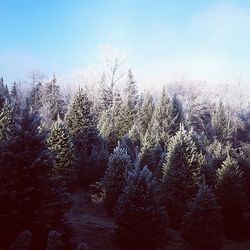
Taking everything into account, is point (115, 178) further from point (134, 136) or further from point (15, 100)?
point (15, 100)

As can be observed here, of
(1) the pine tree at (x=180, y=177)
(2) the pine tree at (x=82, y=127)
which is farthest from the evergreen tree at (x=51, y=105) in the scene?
(1) the pine tree at (x=180, y=177)

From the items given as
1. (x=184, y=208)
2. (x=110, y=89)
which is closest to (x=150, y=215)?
(x=184, y=208)

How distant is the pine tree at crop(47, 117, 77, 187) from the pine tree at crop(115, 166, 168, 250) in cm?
995

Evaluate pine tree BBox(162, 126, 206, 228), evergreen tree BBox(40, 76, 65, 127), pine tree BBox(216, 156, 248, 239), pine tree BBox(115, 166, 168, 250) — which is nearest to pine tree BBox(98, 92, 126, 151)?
evergreen tree BBox(40, 76, 65, 127)

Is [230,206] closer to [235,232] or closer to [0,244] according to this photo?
[235,232]

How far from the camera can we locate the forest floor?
20.2 meters

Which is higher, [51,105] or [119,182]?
[51,105]

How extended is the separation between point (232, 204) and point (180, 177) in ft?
13.7

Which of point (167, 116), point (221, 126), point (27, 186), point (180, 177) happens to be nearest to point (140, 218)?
point (27, 186)

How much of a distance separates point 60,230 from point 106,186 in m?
10.8

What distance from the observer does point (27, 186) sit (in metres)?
14.9

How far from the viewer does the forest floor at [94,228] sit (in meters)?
20.2

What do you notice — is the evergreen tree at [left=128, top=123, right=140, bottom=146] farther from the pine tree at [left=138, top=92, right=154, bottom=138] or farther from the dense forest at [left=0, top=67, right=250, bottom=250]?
the pine tree at [left=138, top=92, right=154, bottom=138]

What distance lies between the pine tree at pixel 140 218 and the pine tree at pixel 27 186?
347cm
